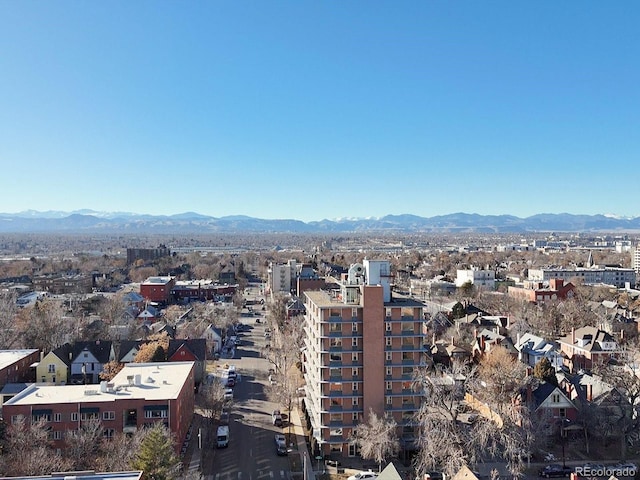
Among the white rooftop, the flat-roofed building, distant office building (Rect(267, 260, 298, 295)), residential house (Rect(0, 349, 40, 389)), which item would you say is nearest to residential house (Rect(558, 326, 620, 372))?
the white rooftop

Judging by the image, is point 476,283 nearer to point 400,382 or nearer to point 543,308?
point 543,308

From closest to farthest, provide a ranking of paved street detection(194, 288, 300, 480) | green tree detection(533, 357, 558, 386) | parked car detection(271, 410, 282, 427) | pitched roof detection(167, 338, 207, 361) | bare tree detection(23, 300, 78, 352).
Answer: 1. paved street detection(194, 288, 300, 480)
2. parked car detection(271, 410, 282, 427)
3. green tree detection(533, 357, 558, 386)
4. pitched roof detection(167, 338, 207, 361)
5. bare tree detection(23, 300, 78, 352)

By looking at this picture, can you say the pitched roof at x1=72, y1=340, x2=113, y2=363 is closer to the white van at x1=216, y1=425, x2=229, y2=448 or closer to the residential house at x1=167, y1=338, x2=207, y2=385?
the residential house at x1=167, y1=338, x2=207, y2=385

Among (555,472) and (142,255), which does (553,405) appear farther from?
(142,255)

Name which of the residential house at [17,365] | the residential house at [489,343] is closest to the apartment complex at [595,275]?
the residential house at [489,343]

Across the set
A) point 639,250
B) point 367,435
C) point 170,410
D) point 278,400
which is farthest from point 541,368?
point 639,250

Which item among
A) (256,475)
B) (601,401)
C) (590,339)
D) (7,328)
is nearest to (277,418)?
(256,475)
